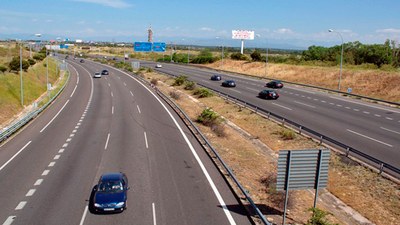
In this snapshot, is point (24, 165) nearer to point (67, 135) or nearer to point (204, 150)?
point (67, 135)

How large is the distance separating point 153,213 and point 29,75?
57525mm

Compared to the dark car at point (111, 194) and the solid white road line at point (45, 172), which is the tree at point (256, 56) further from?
the dark car at point (111, 194)

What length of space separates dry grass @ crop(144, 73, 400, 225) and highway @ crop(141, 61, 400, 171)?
3.11 meters

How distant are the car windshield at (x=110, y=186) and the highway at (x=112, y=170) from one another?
2.65ft

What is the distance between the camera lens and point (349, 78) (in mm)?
68750

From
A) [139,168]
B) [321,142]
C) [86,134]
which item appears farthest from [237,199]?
[86,134]

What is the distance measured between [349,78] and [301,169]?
61240 millimetres

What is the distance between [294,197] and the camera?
17031mm

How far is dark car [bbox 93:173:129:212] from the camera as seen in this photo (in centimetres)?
1439

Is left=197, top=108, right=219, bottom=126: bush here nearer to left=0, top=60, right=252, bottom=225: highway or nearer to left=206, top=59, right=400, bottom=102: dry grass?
left=0, top=60, right=252, bottom=225: highway

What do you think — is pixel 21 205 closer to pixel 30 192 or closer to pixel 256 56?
pixel 30 192

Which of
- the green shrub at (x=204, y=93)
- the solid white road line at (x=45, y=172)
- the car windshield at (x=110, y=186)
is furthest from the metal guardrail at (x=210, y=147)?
the solid white road line at (x=45, y=172)

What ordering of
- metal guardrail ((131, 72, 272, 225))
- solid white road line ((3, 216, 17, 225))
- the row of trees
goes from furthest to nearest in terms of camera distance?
the row of trees, metal guardrail ((131, 72, 272, 225)), solid white road line ((3, 216, 17, 225))

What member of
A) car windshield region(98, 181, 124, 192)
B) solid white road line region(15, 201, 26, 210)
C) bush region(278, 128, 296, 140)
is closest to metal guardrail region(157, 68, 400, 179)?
bush region(278, 128, 296, 140)
